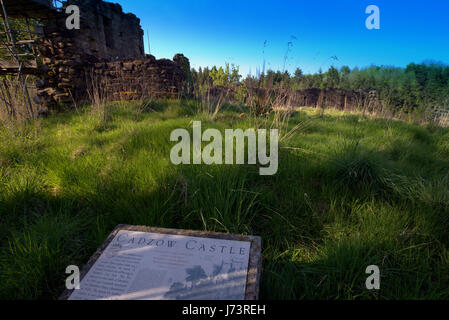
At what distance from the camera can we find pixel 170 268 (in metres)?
1.15

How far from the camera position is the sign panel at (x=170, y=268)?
3.39 feet

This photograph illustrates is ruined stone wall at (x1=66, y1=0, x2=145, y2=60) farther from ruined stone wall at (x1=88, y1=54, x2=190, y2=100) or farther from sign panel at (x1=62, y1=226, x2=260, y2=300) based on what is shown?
sign panel at (x1=62, y1=226, x2=260, y2=300)

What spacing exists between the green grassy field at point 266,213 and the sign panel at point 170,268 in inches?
11.2

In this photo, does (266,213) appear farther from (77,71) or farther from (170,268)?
(77,71)

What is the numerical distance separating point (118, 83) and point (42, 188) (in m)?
6.95

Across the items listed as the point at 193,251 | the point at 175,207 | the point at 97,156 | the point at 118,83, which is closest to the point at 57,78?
the point at 118,83

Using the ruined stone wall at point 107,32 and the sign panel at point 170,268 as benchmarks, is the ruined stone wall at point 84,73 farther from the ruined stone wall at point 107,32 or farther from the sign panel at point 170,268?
the sign panel at point 170,268

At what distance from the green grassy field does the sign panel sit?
283 mm

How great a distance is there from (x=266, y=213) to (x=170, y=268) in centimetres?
103

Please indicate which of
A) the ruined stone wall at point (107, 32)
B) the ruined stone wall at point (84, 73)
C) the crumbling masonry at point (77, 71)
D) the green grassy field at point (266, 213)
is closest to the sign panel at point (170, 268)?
the green grassy field at point (266, 213)

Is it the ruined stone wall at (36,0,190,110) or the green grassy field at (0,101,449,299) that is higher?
the ruined stone wall at (36,0,190,110)

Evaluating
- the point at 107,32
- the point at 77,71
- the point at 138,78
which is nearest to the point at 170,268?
the point at 138,78

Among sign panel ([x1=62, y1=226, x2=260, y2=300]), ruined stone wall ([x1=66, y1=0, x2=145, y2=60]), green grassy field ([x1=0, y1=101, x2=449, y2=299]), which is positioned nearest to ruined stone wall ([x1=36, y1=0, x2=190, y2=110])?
ruined stone wall ([x1=66, y1=0, x2=145, y2=60])

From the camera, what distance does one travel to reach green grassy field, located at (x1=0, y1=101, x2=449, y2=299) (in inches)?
50.0
